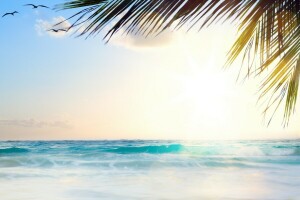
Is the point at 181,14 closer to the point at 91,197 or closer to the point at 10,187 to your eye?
the point at 91,197

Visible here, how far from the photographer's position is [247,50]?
1.52 m

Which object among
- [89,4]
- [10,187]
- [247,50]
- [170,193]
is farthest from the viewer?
[10,187]

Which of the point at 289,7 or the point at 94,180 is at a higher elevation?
Answer: the point at 289,7

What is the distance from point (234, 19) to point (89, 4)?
0.38 metres

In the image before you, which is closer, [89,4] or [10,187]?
[89,4]

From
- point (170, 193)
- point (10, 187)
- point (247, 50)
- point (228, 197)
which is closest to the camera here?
point (247, 50)

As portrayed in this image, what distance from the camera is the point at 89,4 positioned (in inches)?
44.1

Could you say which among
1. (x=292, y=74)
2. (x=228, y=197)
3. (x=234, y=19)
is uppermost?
(x=234, y=19)

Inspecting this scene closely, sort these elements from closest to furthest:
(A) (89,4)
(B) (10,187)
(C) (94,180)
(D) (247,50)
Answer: (A) (89,4) < (D) (247,50) < (B) (10,187) < (C) (94,180)

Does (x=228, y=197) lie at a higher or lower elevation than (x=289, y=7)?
lower

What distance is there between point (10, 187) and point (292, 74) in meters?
8.07

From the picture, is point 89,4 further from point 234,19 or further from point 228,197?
point 228,197

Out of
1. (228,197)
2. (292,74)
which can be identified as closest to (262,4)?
(292,74)

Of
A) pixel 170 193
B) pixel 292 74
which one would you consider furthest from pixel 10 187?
pixel 292 74
